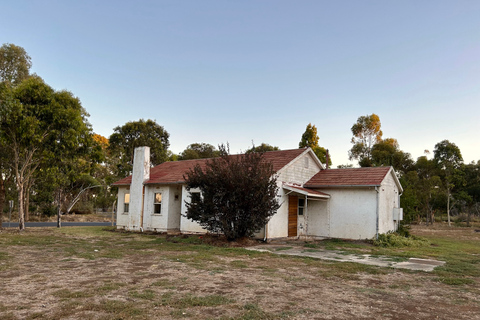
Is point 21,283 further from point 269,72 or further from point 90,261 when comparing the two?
point 269,72

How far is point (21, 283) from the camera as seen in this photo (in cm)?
666

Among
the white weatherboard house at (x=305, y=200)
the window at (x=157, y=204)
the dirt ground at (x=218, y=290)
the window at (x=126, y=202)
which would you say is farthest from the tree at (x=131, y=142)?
the dirt ground at (x=218, y=290)

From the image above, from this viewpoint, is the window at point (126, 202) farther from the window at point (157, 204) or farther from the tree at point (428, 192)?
the tree at point (428, 192)

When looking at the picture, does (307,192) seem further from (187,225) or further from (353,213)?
(187,225)

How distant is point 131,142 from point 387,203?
99.4ft

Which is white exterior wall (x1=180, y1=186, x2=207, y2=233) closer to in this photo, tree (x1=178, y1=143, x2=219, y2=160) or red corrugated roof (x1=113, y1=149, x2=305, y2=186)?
red corrugated roof (x1=113, y1=149, x2=305, y2=186)

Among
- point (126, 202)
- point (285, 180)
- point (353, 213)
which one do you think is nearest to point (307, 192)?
point (285, 180)

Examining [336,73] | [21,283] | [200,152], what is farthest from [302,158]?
[200,152]

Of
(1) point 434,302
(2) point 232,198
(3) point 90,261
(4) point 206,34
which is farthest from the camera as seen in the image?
(4) point 206,34

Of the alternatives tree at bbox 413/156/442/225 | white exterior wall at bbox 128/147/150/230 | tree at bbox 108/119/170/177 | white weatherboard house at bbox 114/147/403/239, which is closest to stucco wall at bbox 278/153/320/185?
white weatherboard house at bbox 114/147/403/239

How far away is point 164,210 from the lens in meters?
19.5

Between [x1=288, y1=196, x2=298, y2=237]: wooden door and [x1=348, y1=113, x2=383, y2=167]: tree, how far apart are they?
33188mm

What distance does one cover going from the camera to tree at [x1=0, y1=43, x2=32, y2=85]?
28359mm

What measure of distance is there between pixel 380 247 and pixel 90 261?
11.7 meters
